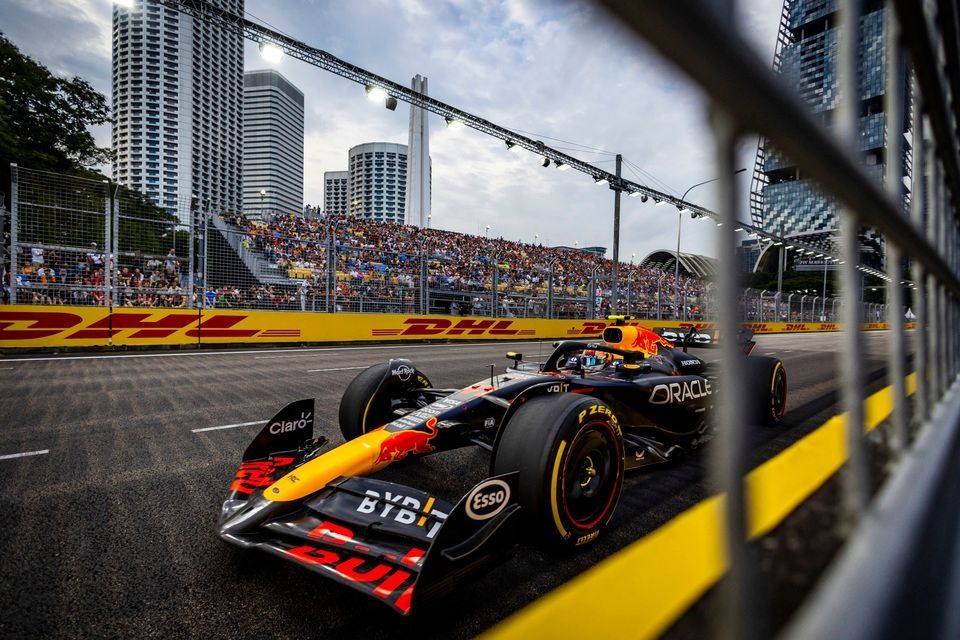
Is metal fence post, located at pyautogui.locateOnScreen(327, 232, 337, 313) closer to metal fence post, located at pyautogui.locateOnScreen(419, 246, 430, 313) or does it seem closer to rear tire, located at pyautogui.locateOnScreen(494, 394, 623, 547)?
metal fence post, located at pyautogui.locateOnScreen(419, 246, 430, 313)

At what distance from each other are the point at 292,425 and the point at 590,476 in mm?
1623

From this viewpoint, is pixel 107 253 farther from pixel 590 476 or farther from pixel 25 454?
pixel 590 476

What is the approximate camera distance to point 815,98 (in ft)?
1.96

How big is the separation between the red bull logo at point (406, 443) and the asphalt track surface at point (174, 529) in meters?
0.43

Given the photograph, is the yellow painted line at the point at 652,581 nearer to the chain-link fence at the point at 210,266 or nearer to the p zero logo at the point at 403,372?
the p zero logo at the point at 403,372

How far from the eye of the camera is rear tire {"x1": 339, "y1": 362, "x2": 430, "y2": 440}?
Result: 327cm

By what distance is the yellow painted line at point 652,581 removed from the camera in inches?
20.2

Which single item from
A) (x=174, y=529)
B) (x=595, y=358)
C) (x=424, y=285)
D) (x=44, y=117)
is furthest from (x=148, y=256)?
(x=44, y=117)

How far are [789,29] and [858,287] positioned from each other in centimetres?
50

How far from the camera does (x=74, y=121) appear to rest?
2288 centimetres

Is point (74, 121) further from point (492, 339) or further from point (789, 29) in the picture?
point (789, 29)

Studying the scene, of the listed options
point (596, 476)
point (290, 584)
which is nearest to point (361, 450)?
point (290, 584)

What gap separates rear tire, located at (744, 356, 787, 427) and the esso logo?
10.9ft

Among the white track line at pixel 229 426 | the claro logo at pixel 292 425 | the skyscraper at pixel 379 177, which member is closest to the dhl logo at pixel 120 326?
the white track line at pixel 229 426
